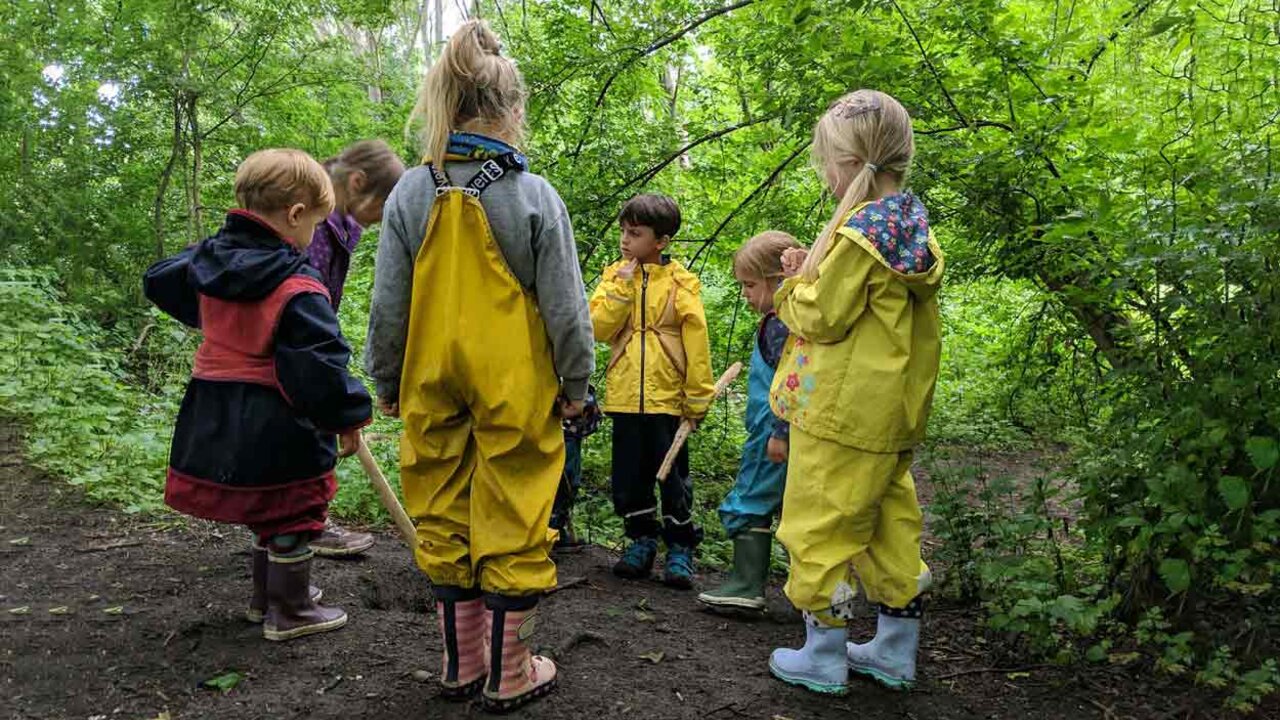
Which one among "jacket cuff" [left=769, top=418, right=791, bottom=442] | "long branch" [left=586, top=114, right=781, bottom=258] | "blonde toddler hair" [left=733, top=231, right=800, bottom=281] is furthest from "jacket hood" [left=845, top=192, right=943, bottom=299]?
"long branch" [left=586, top=114, right=781, bottom=258]

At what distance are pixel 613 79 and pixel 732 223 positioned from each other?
1.21 metres

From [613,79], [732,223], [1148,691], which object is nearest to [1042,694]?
[1148,691]

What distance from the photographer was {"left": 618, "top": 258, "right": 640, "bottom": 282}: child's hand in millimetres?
4180

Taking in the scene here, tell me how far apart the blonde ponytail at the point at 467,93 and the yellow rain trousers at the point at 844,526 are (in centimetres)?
142

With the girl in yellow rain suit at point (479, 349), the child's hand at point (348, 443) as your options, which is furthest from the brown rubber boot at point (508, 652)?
the child's hand at point (348, 443)

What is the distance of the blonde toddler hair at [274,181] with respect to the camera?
2.88 metres

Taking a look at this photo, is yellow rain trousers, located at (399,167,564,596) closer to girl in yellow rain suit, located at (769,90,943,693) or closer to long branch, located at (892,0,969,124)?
girl in yellow rain suit, located at (769,90,943,693)

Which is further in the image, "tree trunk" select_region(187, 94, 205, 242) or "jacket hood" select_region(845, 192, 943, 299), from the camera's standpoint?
"tree trunk" select_region(187, 94, 205, 242)

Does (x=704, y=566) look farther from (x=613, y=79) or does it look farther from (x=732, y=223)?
(x=613, y=79)

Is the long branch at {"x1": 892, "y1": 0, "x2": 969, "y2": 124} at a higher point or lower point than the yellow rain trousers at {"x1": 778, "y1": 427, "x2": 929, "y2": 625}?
higher

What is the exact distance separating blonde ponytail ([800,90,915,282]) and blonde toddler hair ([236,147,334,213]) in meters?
1.78

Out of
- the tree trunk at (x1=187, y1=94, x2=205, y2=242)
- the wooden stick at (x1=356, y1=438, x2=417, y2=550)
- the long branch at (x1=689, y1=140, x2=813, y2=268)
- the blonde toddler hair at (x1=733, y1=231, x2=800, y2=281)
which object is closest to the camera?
the wooden stick at (x1=356, y1=438, x2=417, y2=550)

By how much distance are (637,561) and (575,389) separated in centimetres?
175

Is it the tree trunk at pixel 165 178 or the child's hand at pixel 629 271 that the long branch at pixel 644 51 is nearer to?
the child's hand at pixel 629 271
